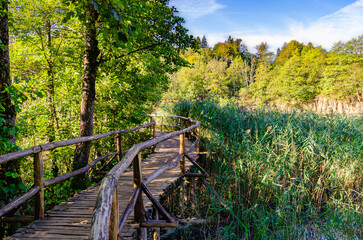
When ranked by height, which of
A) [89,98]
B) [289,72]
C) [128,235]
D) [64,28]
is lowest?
[128,235]

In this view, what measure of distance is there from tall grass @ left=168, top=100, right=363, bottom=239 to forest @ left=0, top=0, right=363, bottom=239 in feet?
0.11

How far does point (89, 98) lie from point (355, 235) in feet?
19.5

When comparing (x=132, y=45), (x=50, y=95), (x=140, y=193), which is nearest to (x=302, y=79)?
(x=132, y=45)

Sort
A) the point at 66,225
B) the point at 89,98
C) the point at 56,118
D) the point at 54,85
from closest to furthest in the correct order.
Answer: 1. the point at 66,225
2. the point at 89,98
3. the point at 56,118
4. the point at 54,85

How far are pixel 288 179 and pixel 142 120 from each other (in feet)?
16.4

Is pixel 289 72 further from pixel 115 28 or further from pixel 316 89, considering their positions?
pixel 115 28

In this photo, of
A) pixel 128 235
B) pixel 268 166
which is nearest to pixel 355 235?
pixel 268 166

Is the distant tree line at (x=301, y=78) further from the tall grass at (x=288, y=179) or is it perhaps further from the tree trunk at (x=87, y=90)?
the tree trunk at (x=87, y=90)

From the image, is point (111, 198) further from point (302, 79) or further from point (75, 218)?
point (302, 79)

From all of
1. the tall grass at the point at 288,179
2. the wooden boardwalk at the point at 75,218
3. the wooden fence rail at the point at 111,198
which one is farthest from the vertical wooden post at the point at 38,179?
the tall grass at the point at 288,179

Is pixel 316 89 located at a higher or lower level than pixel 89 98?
higher

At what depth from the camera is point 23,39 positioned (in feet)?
21.9

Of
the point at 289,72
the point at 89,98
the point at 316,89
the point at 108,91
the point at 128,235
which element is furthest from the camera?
the point at 289,72

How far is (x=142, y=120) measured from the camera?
7555 millimetres
